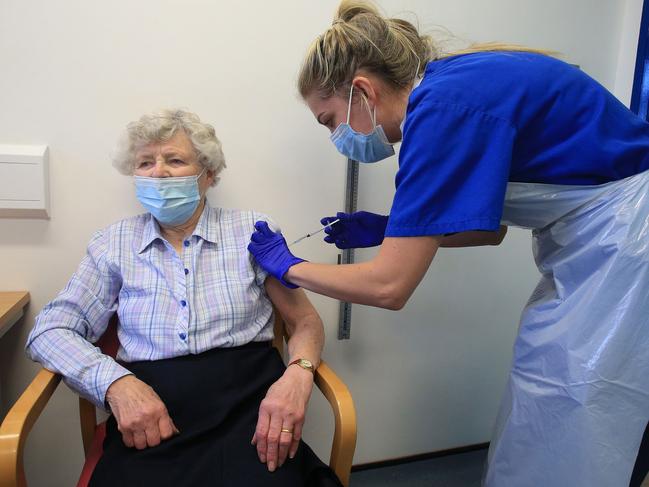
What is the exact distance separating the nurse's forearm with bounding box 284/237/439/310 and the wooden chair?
271 mm

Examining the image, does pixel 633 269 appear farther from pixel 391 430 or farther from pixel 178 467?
pixel 391 430

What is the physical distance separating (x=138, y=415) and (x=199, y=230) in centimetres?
51

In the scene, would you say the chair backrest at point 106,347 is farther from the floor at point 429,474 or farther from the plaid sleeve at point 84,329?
the floor at point 429,474

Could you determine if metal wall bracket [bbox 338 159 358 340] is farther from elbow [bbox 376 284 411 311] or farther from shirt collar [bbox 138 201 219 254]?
elbow [bbox 376 284 411 311]

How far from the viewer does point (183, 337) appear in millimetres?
1127

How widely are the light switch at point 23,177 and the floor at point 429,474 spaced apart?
4.97ft

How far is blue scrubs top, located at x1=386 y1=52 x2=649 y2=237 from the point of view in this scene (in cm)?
80

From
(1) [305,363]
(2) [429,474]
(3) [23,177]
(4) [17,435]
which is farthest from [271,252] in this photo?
(2) [429,474]

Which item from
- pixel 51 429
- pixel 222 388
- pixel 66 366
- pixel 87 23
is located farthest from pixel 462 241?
pixel 51 429

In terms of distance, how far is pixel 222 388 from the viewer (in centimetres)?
108

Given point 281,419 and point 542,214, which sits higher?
point 542,214

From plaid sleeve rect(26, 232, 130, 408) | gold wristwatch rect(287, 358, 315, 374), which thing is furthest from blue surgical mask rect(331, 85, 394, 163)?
plaid sleeve rect(26, 232, 130, 408)

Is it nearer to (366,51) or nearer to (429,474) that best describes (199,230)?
→ (366,51)

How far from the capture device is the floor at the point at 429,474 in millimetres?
1734
